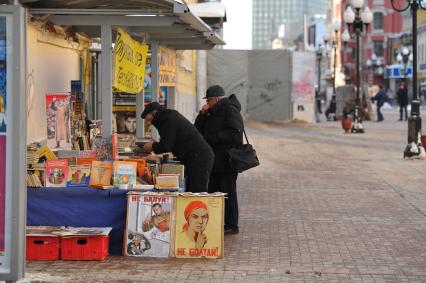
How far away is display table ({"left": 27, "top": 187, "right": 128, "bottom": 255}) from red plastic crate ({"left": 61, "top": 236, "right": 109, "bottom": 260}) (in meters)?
0.44

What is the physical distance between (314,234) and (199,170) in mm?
1596

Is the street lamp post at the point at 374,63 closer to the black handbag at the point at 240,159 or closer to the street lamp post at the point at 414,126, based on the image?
the street lamp post at the point at 414,126

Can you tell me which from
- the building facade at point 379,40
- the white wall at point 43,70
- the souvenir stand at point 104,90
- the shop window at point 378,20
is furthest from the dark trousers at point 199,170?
the shop window at point 378,20

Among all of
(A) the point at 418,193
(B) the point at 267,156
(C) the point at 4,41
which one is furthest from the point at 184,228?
(B) the point at 267,156

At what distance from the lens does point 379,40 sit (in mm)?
109438

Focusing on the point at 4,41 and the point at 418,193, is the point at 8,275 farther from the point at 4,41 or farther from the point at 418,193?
the point at 418,193

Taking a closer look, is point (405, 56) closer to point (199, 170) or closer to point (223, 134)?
point (223, 134)

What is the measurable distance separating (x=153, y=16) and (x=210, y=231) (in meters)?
2.61

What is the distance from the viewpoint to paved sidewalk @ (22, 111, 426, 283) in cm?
831

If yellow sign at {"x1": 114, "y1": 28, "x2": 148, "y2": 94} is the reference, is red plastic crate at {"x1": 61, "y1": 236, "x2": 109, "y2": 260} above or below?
below

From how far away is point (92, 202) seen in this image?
9.34m

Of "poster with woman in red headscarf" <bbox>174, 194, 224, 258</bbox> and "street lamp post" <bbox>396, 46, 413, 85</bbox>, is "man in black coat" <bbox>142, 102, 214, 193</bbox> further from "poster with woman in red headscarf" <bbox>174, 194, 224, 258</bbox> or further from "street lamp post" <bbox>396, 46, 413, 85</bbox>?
"street lamp post" <bbox>396, 46, 413, 85</bbox>

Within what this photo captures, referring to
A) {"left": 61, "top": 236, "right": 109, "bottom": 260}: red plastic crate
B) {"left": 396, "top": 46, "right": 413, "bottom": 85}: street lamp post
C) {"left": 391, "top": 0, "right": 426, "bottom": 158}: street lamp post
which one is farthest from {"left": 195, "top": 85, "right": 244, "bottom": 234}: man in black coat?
{"left": 396, "top": 46, "right": 413, "bottom": 85}: street lamp post

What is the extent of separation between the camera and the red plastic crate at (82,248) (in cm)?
886
